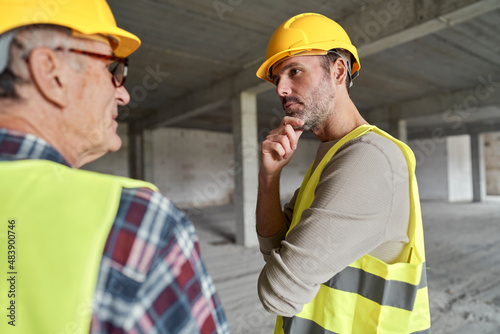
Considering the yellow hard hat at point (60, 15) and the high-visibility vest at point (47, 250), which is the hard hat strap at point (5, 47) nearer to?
the yellow hard hat at point (60, 15)

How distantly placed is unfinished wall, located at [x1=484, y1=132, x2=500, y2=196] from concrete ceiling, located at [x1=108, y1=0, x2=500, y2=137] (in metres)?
13.7

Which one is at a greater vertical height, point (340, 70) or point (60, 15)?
point (60, 15)

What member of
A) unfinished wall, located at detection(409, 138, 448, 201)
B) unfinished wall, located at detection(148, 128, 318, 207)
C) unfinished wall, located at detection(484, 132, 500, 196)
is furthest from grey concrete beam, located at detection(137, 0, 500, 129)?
unfinished wall, located at detection(484, 132, 500, 196)

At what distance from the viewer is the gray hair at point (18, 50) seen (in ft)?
2.33

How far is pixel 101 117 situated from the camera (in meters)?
0.86

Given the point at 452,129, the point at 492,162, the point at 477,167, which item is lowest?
the point at 492,162

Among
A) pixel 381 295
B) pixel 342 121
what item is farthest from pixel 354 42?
pixel 381 295

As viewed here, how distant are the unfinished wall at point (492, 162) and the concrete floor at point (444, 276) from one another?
13.1 meters

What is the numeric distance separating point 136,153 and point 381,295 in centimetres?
1484

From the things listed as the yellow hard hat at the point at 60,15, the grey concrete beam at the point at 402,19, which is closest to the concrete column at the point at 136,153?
the grey concrete beam at the point at 402,19

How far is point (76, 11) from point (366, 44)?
547 cm

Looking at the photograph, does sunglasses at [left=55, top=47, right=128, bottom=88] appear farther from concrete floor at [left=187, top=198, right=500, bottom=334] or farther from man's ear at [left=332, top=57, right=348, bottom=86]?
concrete floor at [left=187, top=198, right=500, bottom=334]

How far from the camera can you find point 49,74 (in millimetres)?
737

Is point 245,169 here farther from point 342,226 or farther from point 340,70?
point 342,226
